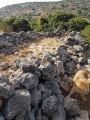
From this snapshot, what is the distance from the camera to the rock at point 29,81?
10195 mm

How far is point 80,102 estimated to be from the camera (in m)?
12.0

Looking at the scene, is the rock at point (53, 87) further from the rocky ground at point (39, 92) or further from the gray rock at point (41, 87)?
the gray rock at point (41, 87)

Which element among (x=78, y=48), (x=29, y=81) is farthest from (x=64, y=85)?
(x=78, y=48)

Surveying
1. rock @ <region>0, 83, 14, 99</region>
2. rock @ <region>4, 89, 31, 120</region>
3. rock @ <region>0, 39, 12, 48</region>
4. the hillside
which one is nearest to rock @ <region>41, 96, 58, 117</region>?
rock @ <region>4, 89, 31, 120</region>

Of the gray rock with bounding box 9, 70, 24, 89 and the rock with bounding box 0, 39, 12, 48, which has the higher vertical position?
the gray rock with bounding box 9, 70, 24, 89

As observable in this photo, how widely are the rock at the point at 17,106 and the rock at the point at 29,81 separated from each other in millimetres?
775

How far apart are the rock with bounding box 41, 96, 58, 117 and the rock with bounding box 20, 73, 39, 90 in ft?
2.70

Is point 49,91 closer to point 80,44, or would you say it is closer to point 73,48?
point 73,48

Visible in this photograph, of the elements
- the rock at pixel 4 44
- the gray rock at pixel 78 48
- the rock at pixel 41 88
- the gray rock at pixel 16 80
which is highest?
the gray rock at pixel 16 80

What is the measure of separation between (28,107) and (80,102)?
3.44m

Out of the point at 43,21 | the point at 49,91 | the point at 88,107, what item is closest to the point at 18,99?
the point at 49,91

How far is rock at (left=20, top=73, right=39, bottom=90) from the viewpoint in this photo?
10195 mm

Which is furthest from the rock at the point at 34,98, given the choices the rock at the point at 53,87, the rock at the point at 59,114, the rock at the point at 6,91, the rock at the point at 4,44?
the rock at the point at 4,44

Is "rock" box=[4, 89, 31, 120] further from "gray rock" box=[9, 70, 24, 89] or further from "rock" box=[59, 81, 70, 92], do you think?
"rock" box=[59, 81, 70, 92]
